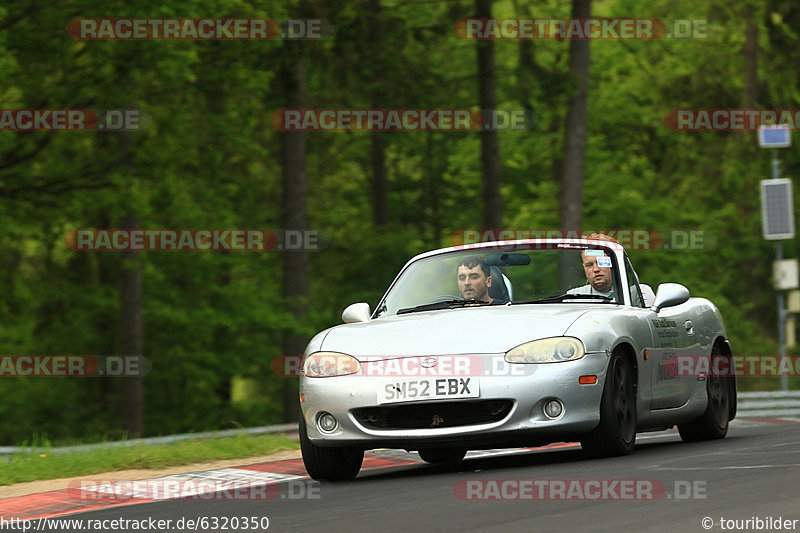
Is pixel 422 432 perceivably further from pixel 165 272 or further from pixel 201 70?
pixel 165 272

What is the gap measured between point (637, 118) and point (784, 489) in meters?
36.7

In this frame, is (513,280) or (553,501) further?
(513,280)

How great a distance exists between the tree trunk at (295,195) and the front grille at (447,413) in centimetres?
1775

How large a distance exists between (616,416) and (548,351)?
2.29ft

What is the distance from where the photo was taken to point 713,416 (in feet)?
36.4

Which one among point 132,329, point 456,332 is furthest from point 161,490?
point 132,329

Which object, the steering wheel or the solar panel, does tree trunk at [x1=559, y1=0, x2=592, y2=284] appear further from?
the steering wheel

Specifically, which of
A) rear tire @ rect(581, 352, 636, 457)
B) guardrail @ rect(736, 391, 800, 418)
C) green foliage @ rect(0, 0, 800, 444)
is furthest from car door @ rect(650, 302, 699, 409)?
green foliage @ rect(0, 0, 800, 444)

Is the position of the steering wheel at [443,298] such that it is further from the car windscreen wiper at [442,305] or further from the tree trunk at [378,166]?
the tree trunk at [378,166]

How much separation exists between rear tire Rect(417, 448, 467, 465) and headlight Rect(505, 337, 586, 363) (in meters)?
1.82

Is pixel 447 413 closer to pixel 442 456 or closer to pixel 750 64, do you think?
pixel 442 456

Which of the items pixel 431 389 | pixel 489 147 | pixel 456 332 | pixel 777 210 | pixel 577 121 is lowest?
pixel 431 389

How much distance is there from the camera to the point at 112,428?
34375 mm

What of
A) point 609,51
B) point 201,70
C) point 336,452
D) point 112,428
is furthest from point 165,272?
point 336,452
